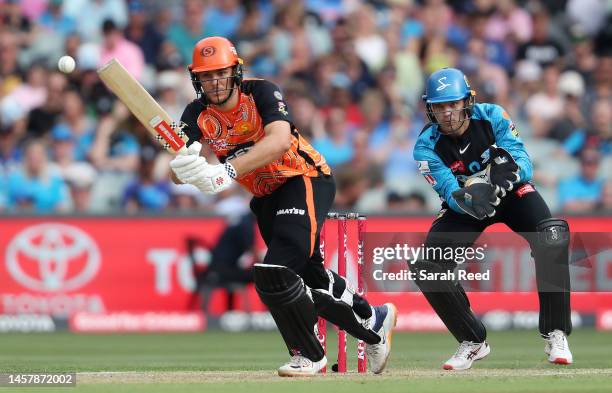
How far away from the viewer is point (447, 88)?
8.91m

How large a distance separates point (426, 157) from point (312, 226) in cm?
112

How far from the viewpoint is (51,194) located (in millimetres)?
15570

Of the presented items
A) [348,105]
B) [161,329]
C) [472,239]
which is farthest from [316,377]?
[348,105]

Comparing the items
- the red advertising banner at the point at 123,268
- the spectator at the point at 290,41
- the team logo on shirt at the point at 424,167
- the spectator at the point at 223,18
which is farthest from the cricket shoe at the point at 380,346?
the spectator at the point at 223,18

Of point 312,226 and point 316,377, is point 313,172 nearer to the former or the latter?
point 312,226

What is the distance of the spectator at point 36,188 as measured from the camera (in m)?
15.6

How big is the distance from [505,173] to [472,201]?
320 millimetres

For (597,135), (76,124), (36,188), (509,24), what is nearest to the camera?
(36,188)

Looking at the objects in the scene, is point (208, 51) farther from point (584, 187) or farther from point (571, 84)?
point (571, 84)

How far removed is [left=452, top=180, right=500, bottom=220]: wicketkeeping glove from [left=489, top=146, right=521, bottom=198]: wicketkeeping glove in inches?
2.6

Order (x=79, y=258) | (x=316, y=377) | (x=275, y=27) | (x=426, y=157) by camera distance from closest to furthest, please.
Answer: (x=316, y=377)
(x=426, y=157)
(x=79, y=258)
(x=275, y=27)

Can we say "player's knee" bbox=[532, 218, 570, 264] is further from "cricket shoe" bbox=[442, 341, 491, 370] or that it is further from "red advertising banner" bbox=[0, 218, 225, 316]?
"red advertising banner" bbox=[0, 218, 225, 316]

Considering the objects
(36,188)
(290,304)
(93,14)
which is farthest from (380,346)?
(93,14)

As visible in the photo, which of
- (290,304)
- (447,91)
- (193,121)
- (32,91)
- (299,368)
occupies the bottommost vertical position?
(299,368)
